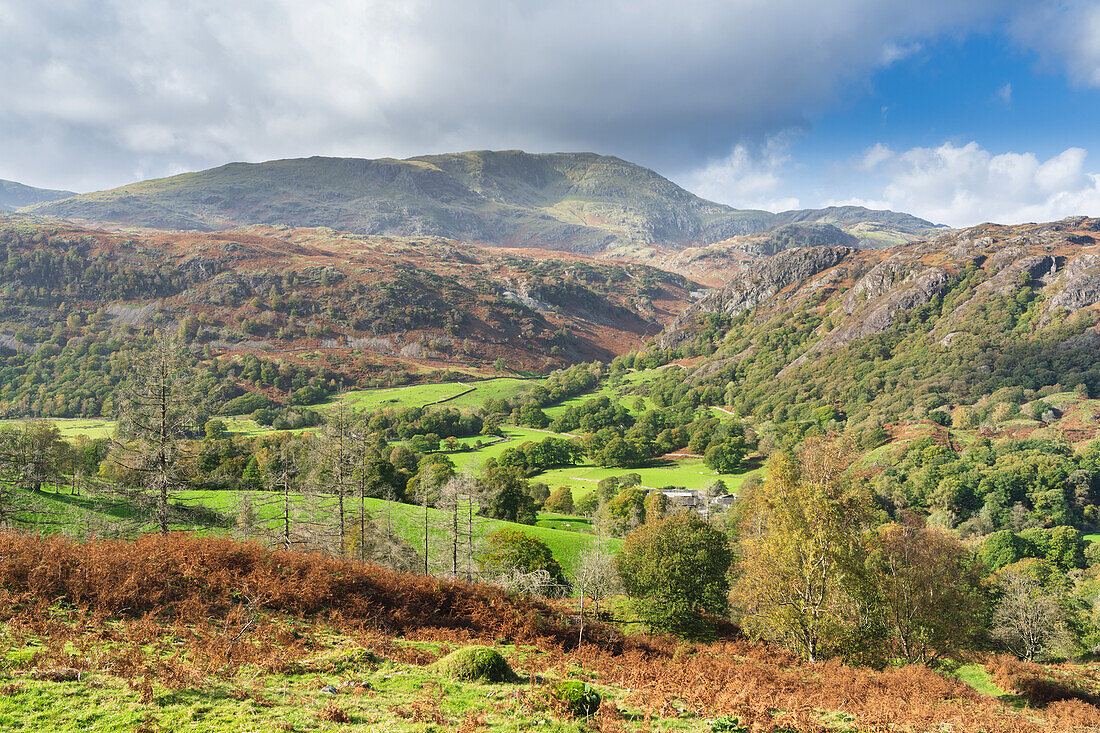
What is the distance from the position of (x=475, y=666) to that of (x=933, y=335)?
175138mm

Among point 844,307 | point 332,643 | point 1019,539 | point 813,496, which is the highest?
point 844,307

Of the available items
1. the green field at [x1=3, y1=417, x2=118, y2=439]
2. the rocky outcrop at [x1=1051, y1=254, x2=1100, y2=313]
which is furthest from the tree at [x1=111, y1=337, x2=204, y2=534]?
the rocky outcrop at [x1=1051, y1=254, x2=1100, y2=313]

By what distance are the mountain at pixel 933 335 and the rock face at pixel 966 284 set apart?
0.39 meters

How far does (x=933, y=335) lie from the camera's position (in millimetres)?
145500

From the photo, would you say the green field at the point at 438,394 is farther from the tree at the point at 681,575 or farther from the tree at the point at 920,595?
the tree at the point at 920,595

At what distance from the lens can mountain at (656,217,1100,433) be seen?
118500 millimetres

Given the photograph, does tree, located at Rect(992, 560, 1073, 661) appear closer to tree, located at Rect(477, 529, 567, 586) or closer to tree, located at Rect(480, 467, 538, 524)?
tree, located at Rect(477, 529, 567, 586)

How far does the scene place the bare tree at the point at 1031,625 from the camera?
39.3 metres

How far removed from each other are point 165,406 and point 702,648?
28.7 m

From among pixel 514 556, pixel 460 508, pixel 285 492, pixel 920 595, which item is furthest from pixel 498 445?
pixel 920 595

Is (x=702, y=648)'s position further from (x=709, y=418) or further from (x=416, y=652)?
(x=709, y=418)

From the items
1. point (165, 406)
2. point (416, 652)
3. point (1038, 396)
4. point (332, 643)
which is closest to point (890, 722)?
point (416, 652)

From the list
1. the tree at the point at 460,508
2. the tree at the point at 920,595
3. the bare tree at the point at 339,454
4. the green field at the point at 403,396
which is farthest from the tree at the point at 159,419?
the green field at the point at 403,396

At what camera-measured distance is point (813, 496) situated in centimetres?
2294
